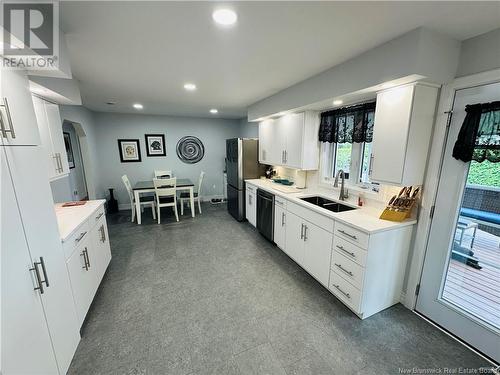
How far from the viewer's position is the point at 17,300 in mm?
1055

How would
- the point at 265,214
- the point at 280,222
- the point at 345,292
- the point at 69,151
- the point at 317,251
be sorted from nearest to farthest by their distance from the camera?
the point at 345,292 → the point at 317,251 → the point at 280,222 → the point at 265,214 → the point at 69,151

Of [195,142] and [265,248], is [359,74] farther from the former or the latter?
[195,142]

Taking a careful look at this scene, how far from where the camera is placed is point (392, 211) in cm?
199

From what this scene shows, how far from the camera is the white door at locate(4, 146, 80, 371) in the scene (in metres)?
1.16

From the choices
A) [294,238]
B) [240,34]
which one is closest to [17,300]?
[240,34]

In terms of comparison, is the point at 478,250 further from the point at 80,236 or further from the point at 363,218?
the point at 80,236

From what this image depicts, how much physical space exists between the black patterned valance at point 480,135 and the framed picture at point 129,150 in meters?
6.09

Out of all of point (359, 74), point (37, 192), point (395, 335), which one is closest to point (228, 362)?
point (395, 335)

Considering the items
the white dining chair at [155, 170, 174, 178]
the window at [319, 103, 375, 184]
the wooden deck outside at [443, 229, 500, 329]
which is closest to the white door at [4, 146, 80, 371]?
the window at [319, 103, 375, 184]

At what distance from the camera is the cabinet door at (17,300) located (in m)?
0.98

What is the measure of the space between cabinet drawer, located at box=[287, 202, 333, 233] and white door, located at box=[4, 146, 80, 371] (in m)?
2.36

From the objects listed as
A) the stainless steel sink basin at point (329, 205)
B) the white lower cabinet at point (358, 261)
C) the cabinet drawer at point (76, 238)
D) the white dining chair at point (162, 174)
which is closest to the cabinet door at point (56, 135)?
the cabinet drawer at point (76, 238)

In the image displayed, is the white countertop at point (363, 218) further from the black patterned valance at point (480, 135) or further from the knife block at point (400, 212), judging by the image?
the black patterned valance at point (480, 135)

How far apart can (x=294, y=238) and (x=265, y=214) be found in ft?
2.75
